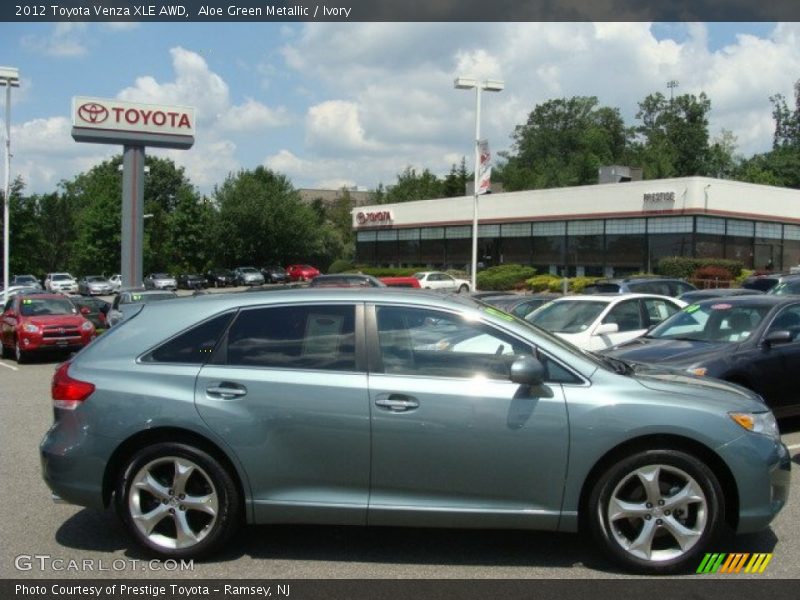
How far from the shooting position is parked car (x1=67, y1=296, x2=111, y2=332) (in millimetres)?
23047

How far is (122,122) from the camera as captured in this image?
1537 inches

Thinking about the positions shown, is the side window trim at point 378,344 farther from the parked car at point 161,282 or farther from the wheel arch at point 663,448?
the parked car at point 161,282

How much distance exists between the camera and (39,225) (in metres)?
67.1

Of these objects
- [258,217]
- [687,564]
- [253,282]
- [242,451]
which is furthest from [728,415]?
[258,217]

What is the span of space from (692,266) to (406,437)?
35479mm

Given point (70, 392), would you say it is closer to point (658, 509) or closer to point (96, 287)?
point (658, 509)

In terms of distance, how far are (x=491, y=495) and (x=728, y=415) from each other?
1493 mm

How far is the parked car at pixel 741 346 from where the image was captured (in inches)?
315

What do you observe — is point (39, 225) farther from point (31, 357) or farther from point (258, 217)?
point (31, 357)

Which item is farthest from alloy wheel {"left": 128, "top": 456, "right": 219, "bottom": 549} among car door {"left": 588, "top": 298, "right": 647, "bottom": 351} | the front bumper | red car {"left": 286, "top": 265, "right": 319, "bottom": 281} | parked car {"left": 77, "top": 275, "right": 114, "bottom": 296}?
red car {"left": 286, "top": 265, "right": 319, "bottom": 281}

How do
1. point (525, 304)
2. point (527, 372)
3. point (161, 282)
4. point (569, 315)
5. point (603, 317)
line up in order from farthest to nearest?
1. point (161, 282)
2. point (525, 304)
3. point (569, 315)
4. point (603, 317)
5. point (527, 372)

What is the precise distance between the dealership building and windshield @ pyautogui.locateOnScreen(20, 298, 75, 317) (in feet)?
97.9

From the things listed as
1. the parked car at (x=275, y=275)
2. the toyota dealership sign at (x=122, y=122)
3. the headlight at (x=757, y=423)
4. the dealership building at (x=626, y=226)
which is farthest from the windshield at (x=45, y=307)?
the parked car at (x=275, y=275)

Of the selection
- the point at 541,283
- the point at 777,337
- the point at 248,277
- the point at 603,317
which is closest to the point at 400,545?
the point at 777,337
